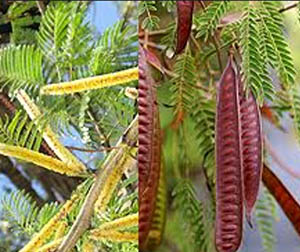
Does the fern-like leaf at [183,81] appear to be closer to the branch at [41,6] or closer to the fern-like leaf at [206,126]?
the fern-like leaf at [206,126]

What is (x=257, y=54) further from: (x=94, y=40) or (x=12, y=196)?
(x=12, y=196)

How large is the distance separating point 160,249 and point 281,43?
1.24ft

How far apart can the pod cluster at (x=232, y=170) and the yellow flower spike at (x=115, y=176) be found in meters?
0.11

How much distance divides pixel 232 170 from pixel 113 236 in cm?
16

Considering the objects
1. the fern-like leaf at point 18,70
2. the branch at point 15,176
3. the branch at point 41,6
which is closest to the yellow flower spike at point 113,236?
the branch at point 15,176

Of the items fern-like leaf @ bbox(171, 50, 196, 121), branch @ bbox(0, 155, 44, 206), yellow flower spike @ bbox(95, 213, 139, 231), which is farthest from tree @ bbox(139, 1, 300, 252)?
branch @ bbox(0, 155, 44, 206)

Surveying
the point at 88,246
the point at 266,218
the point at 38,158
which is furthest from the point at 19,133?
the point at 266,218

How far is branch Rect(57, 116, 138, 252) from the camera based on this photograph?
63cm

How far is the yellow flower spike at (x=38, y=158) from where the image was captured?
2.12 ft

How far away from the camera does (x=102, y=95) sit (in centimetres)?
71

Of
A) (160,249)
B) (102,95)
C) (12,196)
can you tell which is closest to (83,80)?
(102,95)

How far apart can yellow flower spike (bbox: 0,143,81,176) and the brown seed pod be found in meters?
0.08

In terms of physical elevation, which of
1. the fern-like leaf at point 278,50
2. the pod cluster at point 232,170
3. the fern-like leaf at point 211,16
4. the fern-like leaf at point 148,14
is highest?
the fern-like leaf at point 148,14

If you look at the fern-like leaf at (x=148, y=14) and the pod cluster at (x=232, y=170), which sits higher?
the fern-like leaf at (x=148, y=14)
